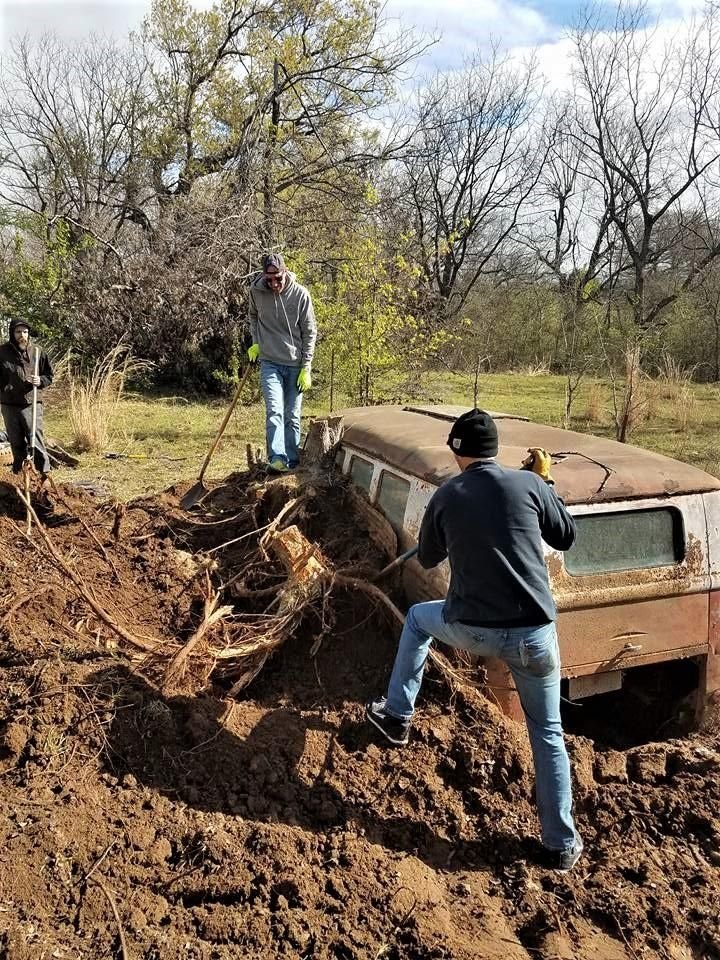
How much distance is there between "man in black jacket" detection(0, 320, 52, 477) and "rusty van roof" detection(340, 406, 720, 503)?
15.0 feet

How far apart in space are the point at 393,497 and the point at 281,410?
8.86 feet

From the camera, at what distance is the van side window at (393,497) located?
3.99 meters

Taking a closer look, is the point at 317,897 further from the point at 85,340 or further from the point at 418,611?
the point at 85,340

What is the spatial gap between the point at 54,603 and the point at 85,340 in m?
12.6

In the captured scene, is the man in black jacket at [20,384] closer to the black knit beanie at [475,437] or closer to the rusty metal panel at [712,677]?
the black knit beanie at [475,437]

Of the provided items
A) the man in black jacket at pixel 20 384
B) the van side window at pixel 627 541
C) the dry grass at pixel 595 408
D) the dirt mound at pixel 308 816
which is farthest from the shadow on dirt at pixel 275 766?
the dry grass at pixel 595 408

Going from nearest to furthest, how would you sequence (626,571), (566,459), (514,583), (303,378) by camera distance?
(514,583)
(626,571)
(566,459)
(303,378)

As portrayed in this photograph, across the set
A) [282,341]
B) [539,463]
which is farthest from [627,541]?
[282,341]

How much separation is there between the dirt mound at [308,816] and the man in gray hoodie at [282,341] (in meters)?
2.73

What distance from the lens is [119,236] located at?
17.4 m

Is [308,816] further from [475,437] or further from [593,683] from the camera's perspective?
[475,437]

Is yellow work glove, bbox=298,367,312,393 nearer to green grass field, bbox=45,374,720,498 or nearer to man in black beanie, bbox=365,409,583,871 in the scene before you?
green grass field, bbox=45,374,720,498

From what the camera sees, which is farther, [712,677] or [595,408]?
[595,408]

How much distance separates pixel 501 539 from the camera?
2.71m
